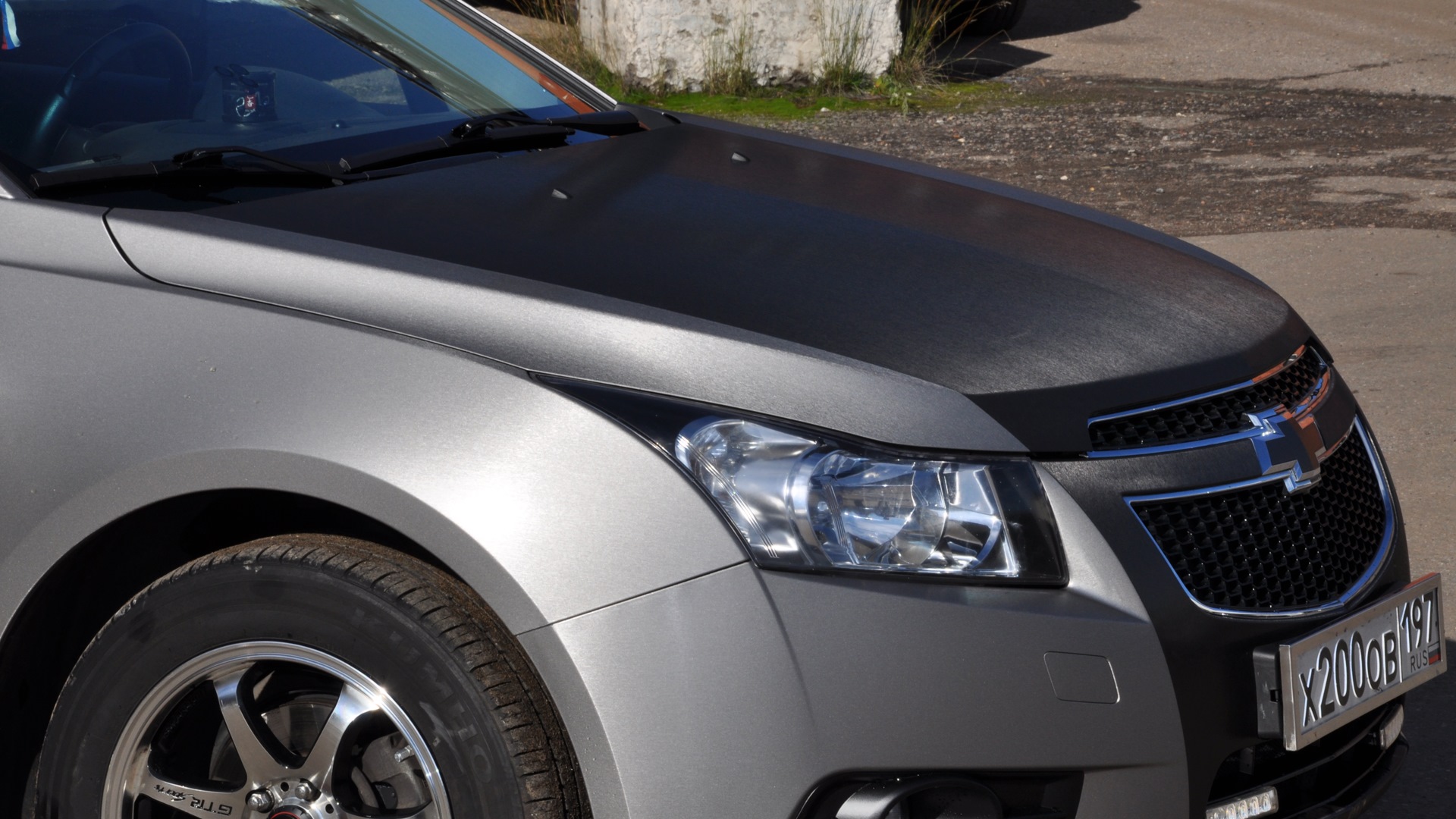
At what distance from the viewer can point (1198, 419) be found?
2008mm

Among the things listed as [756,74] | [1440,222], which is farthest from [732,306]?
[756,74]

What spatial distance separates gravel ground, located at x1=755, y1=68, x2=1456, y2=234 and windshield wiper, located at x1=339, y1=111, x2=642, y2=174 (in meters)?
4.75

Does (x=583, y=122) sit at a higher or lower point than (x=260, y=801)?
higher

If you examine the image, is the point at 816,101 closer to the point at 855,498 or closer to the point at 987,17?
the point at 987,17

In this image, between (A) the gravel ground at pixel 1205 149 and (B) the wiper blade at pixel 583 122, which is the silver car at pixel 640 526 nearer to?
(B) the wiper blade at pixel 583 122

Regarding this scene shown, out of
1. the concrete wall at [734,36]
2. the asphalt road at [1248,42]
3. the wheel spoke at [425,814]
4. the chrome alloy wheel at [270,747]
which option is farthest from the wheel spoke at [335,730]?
the asphalt road at [1248,42]

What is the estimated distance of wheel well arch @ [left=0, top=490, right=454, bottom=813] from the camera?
196 cm

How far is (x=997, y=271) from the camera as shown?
7.43ft

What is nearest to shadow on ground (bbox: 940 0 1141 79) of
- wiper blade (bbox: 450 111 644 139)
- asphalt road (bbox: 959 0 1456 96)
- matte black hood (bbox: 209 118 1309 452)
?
asphalt road (bbox: 959 0 1456 96)

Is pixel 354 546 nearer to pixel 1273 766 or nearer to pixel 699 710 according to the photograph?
pixel 699 710

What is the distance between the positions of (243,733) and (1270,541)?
4.65ft

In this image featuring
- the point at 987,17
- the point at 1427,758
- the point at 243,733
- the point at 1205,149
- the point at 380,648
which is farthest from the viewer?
the point at 987,17

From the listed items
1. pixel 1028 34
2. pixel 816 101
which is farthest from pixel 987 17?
pixel 816 101

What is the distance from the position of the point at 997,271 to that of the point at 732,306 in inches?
20.9
